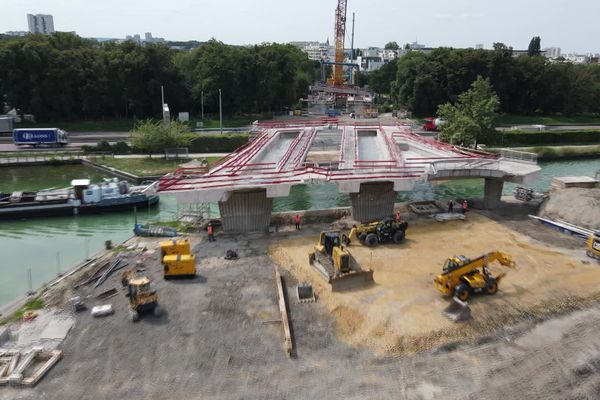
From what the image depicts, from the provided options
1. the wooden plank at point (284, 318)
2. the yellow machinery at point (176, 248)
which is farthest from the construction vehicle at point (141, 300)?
the wooden plank at point (284, 318)

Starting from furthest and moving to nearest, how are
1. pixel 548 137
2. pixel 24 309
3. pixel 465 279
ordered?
pixel 548 137 < pixel 465 279 < pixel 24 309

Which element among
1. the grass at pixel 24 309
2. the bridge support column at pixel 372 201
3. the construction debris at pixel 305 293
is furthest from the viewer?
the bridge support column at pixel 372 201

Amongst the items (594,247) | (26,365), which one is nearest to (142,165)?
(26,365)

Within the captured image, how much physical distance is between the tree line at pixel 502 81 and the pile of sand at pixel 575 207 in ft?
173

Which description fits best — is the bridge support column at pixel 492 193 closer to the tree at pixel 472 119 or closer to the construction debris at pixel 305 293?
the construction debris at pixel 305 293

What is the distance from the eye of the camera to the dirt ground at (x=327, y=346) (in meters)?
14.2

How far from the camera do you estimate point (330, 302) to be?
19062mm

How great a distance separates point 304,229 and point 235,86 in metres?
48.9

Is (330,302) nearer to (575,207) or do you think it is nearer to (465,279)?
(465,279)

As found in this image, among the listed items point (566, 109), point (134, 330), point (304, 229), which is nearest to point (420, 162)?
point (304, 229)

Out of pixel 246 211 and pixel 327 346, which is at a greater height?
pixel 246 211

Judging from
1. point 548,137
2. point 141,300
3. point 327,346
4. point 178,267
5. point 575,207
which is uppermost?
point 548,137

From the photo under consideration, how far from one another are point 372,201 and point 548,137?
1739 inches

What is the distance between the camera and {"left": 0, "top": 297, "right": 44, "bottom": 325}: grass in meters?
17.7
